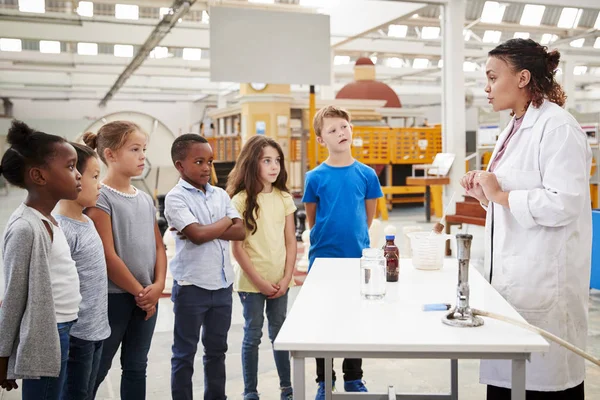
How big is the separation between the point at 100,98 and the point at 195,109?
3.52 metres

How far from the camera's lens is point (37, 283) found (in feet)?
4.96

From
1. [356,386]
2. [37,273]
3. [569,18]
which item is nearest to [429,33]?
[569,18]

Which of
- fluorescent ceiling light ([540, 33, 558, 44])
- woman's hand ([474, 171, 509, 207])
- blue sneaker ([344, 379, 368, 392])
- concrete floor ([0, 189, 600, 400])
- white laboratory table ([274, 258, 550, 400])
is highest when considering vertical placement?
fluorescent ceiling light ([540, 33, 558, 44])

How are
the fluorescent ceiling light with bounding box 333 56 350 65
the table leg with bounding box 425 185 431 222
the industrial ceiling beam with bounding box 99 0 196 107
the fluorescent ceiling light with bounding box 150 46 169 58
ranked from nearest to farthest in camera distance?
the industrial ceiling beam with bounding box 99 0 196 107, the table leg with bounding box 425 185 431 222, the fluorescent ceiling light with bounding box 150 46 169 58, the fluorescent ceiling light with bounding box 333 56 350 65

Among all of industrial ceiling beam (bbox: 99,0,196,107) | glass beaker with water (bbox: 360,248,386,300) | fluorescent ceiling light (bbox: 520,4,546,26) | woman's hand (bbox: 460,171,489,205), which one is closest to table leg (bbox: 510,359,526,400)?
glass beaker with water (bbox: 360,248,386,300)

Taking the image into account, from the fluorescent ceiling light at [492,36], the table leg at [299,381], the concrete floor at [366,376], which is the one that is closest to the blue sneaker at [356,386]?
the concrete floor at [366,376]

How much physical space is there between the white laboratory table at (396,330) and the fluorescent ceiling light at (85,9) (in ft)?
28.7

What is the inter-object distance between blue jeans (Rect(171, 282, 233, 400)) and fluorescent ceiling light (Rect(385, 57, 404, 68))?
13.9m

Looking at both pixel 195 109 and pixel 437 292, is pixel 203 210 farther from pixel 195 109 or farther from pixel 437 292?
pixel 195 109

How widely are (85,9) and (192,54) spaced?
4405 mm

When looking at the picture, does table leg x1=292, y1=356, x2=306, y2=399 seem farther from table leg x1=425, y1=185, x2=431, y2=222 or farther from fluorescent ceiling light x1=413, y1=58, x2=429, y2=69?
fluorescent ceiling light x1=413, y1=58, x2=429, y2=69

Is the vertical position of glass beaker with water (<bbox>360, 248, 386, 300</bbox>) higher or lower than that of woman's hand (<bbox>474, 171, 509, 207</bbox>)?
lower

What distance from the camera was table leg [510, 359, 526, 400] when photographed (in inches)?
54.0

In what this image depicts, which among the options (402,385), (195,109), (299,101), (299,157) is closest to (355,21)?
(299,101)
